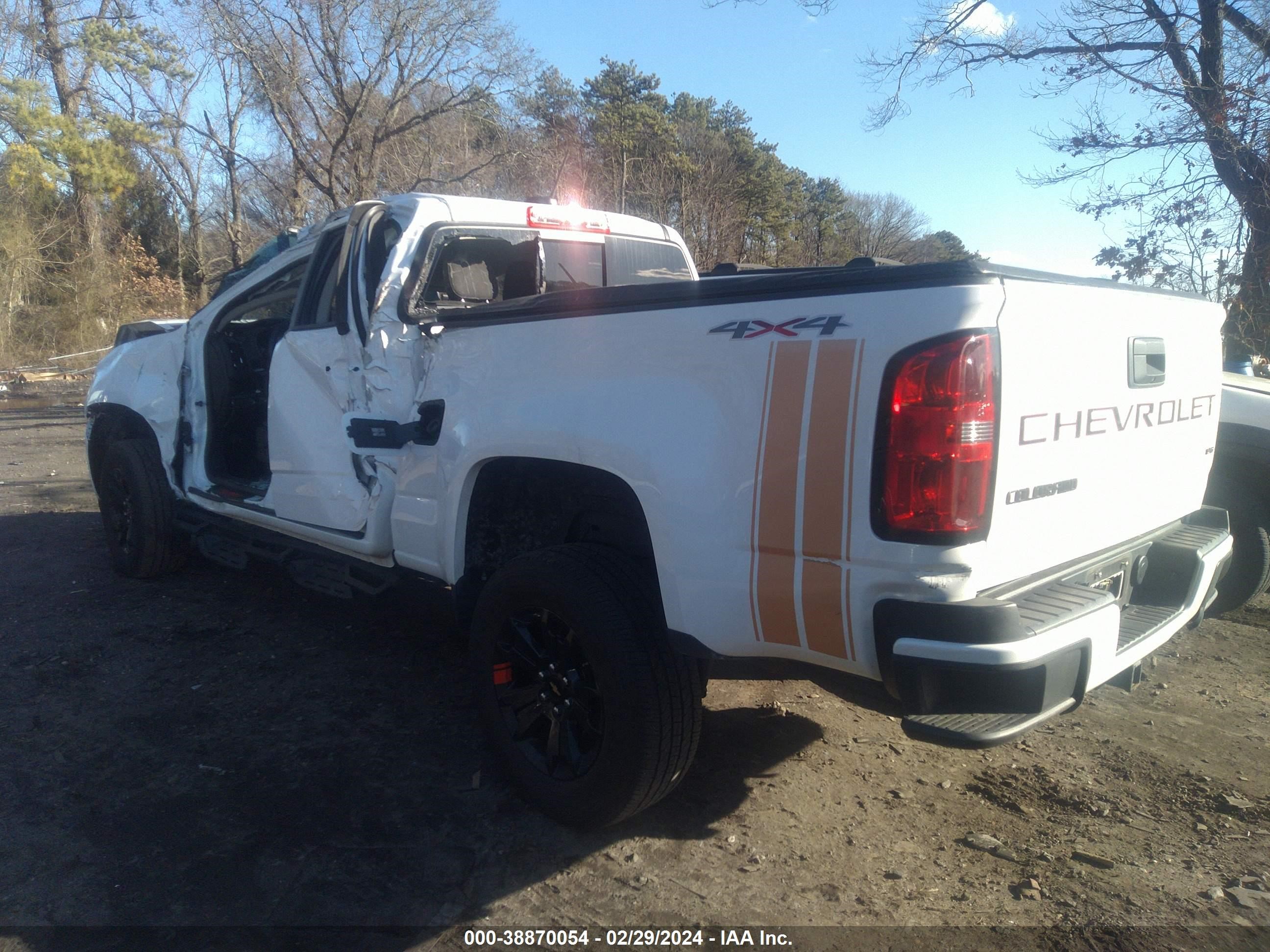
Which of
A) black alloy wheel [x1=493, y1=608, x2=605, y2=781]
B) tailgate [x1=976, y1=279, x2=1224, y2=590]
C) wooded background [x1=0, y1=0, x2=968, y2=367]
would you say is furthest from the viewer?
wooded background [x1=0, y1=0, x2=968, y2=367]

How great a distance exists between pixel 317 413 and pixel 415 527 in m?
0.87

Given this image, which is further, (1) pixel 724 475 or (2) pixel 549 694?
(2) pixel 549 694

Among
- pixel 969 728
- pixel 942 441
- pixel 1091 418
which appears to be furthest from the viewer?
pixel 1091 418

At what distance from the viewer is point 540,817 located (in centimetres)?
312

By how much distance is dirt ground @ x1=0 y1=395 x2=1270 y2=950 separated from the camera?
2590 mm

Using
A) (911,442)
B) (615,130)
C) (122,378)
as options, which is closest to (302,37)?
(615,130)

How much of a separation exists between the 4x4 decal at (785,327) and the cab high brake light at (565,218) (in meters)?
2.24

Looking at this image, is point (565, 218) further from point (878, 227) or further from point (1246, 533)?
point (878, 227)

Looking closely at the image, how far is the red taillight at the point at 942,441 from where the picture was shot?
205 cm

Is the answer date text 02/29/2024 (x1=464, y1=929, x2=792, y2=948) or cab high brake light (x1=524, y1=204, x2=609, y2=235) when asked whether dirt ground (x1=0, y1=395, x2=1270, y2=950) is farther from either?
cab high brake light (x1=524, y1=204, x2=609, y2=235)

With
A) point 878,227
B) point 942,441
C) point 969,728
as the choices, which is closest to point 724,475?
point 942,441

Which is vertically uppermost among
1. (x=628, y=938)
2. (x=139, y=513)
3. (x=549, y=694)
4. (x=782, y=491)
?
(x=782, y=491)

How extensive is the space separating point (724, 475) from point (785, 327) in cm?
42

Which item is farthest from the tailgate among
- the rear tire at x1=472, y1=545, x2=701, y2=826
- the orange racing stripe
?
the rear tire at x1=472, y1=545, x2=701, y2=826
